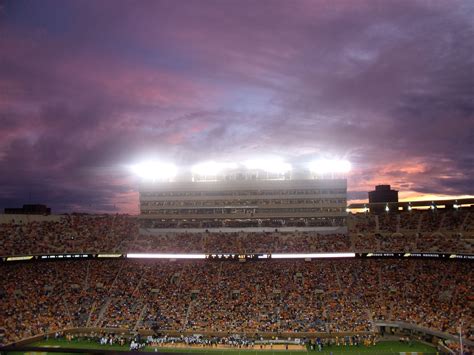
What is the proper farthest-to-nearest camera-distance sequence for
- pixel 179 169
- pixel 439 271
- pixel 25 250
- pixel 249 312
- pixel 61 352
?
1. pixel 179 169
2. pixel 25 250
3. pixel 439 271
4. pixel 249 312
5. pixel 61 352

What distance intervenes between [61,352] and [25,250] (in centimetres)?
5817

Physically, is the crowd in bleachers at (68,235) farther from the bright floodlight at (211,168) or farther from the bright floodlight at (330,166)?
the bright floodlight at (330,166)

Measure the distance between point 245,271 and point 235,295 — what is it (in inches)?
220

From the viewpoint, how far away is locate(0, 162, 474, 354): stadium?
149ft

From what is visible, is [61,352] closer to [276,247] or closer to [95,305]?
[95,305]

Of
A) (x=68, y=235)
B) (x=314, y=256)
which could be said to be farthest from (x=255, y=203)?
(x=68, y=235)

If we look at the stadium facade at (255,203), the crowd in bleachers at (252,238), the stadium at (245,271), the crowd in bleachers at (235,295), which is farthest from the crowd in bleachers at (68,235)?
the stadium facade at (255,203)

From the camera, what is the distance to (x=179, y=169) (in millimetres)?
72375

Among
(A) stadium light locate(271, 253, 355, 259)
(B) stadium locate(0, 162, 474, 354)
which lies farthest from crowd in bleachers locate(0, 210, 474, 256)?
(A) stadium light locate(271, 253, 355, 259)

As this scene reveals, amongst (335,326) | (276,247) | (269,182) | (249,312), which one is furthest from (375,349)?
(269,182)

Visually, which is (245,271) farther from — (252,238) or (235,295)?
(252,238)

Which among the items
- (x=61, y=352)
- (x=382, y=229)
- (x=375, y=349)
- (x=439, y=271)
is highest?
Result: (x=61, y=352)

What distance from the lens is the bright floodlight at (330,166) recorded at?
67.6 metres

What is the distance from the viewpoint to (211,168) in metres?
70.9
